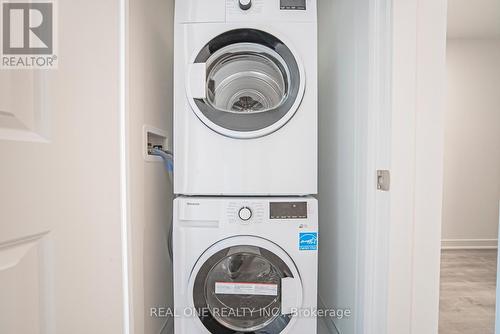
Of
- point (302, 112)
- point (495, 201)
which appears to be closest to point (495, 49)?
point (495, 201)

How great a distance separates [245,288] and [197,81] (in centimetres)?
92

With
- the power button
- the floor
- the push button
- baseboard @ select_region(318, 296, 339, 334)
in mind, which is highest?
the push button

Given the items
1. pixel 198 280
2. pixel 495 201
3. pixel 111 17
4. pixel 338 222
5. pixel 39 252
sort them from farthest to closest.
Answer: pixel 495 201 < pixel 338 222 < pixel 198 280 < pixel 111 17 < pixel 39 252

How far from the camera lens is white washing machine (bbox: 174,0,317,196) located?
1204mm

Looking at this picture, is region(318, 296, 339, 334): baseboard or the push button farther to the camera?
region(318, 296, 339, 334): baseboard

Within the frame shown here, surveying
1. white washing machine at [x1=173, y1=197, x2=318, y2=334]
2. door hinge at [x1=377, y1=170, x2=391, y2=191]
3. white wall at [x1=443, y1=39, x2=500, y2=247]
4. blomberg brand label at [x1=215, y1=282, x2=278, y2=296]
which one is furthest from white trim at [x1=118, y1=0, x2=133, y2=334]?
white wall at [x1=443, y1=39, x2=500, y2=247]

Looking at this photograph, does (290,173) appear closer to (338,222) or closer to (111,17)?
→ (338,222)

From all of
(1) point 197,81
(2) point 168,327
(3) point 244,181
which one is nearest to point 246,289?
(3) point 244,181

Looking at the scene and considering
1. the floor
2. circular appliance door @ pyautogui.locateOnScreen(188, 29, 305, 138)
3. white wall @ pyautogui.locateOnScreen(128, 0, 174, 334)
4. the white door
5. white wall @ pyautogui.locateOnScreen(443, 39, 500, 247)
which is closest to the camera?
the white door

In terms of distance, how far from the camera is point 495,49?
3451mm

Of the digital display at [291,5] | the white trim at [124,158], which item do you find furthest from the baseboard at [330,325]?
the digital display at [291,5]

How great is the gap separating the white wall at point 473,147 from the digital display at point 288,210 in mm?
3151

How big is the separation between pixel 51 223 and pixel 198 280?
646 millimetres

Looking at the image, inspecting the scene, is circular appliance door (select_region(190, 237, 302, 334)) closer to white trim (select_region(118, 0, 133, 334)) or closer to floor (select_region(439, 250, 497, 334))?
white trim (select_region(118, 0, 133, 334))
